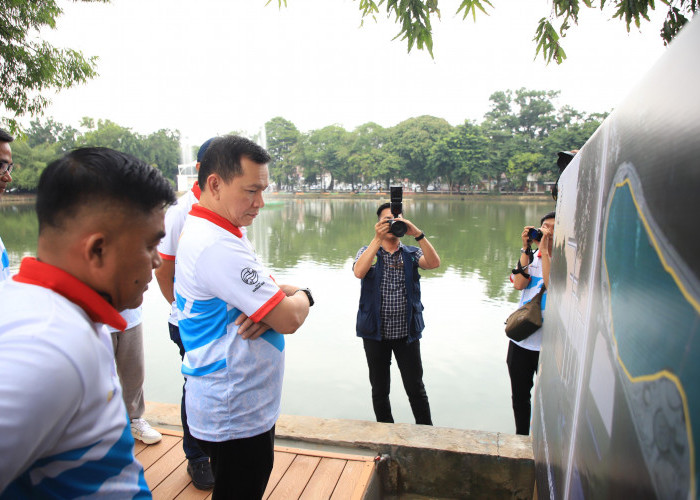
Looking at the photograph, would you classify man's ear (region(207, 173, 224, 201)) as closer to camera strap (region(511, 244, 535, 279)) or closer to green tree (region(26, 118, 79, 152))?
camera strap (region(511, 244, 535, 279))

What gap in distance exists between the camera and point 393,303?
285cm

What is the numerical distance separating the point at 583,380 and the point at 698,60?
2.68ft

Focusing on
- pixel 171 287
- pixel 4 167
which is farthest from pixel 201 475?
pixel 4 167

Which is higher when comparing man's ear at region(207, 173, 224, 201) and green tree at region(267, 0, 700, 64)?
green tree at region(267, 0, 700, 64)

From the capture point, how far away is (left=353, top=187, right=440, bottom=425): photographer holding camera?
283 cm

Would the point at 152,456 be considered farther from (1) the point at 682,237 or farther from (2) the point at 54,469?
(1) the point at 682,237

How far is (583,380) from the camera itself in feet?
3.66

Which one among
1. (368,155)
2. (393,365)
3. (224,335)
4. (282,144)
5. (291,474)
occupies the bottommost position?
(393,365)

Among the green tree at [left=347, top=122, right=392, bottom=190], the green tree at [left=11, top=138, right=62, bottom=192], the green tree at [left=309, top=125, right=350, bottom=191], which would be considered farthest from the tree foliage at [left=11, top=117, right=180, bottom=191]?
the green tree at [left=347, top=122, right=392, bottom=190]

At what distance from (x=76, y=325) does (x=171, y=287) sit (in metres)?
1.84

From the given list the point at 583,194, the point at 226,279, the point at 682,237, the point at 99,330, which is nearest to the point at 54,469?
the point at 99,330

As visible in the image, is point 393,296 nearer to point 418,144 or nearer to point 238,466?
point 238,466

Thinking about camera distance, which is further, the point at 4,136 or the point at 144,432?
the point at 144,432

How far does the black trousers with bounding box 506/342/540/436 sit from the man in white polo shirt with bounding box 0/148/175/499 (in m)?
2.41
